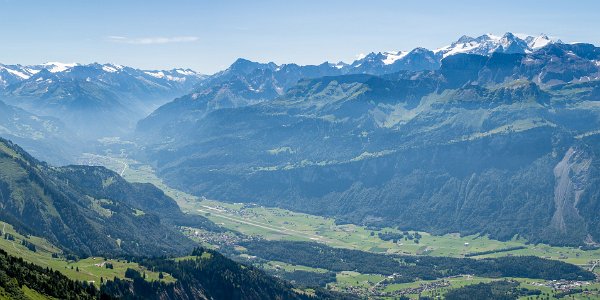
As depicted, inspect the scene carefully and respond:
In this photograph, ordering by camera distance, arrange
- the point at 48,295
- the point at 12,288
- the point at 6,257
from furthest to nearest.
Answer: the point at 6,257
the point at 48,295
the point at 12,288

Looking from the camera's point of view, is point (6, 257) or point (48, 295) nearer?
point (48, 295)

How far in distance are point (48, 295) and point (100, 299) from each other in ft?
62.0

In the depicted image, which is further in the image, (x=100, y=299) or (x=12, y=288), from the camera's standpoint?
(x=100, y=299)

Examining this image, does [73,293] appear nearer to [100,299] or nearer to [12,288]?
[100,299]

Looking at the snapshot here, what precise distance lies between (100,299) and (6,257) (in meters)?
24.4

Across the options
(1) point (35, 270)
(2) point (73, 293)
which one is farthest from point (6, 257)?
(2) point (73, 293)

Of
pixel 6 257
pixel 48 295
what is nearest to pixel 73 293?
pixel 48 295

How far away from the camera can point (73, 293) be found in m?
167

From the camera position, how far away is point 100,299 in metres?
176

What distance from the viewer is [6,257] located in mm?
173000

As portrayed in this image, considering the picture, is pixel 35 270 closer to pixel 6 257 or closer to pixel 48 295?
pixel 6 257

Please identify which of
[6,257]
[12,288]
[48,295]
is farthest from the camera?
[6,257]

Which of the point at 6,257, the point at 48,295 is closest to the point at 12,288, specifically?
the point at 48,295

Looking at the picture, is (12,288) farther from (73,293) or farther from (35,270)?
(35,270)
